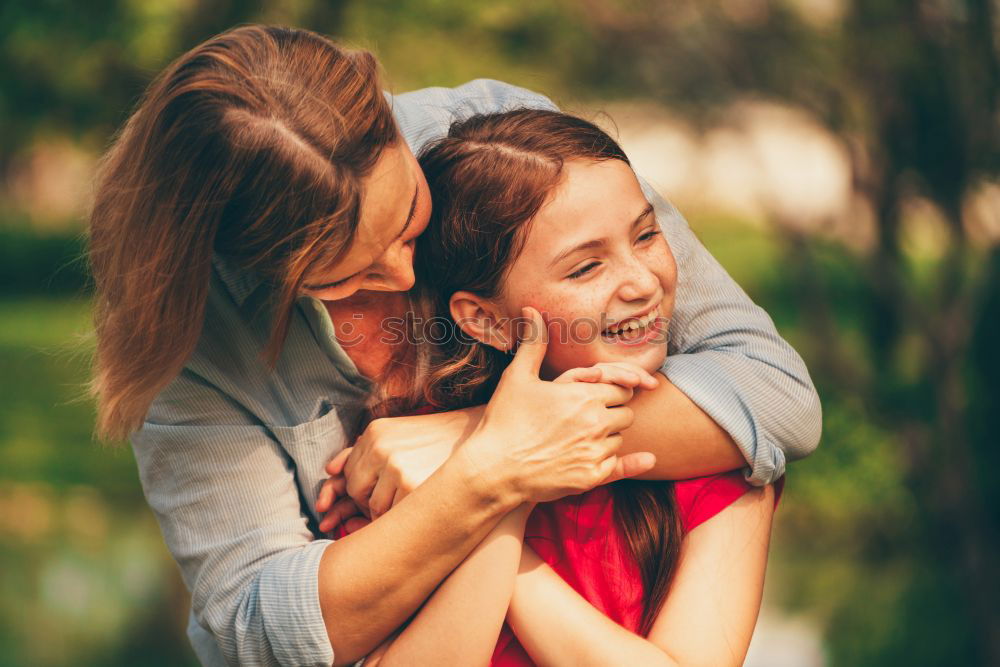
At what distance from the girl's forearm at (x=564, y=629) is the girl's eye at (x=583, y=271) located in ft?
1.96

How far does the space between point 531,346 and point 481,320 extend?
243mm

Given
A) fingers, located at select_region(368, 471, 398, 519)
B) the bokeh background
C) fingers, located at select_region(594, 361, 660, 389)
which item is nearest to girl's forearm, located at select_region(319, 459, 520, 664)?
fingers, located at select_region(368, 471, 398, 519)

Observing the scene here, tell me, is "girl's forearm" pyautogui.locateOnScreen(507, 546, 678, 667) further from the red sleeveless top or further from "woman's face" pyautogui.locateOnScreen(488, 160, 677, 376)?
"woman's face" pyautogui.locateOnScreen(488, 160, 677, 376)

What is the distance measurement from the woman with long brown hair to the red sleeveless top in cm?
7

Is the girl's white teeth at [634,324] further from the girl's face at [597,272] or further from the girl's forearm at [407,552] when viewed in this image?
the girl's forearm at [407,552]

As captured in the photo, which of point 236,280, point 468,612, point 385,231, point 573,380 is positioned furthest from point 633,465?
point 236,280

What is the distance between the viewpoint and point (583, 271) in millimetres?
2328

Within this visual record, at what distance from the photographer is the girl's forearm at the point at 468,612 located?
2109mm

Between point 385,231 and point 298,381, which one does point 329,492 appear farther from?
point 385,231

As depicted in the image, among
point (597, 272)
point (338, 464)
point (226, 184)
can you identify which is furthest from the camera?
point (338, 464)

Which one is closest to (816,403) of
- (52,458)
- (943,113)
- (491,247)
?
(491,247)

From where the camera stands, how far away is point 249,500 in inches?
90.7

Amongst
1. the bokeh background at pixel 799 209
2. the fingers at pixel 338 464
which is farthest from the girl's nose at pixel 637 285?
the bokeh background at pixel 799 209

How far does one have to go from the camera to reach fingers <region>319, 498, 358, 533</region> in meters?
2.39
